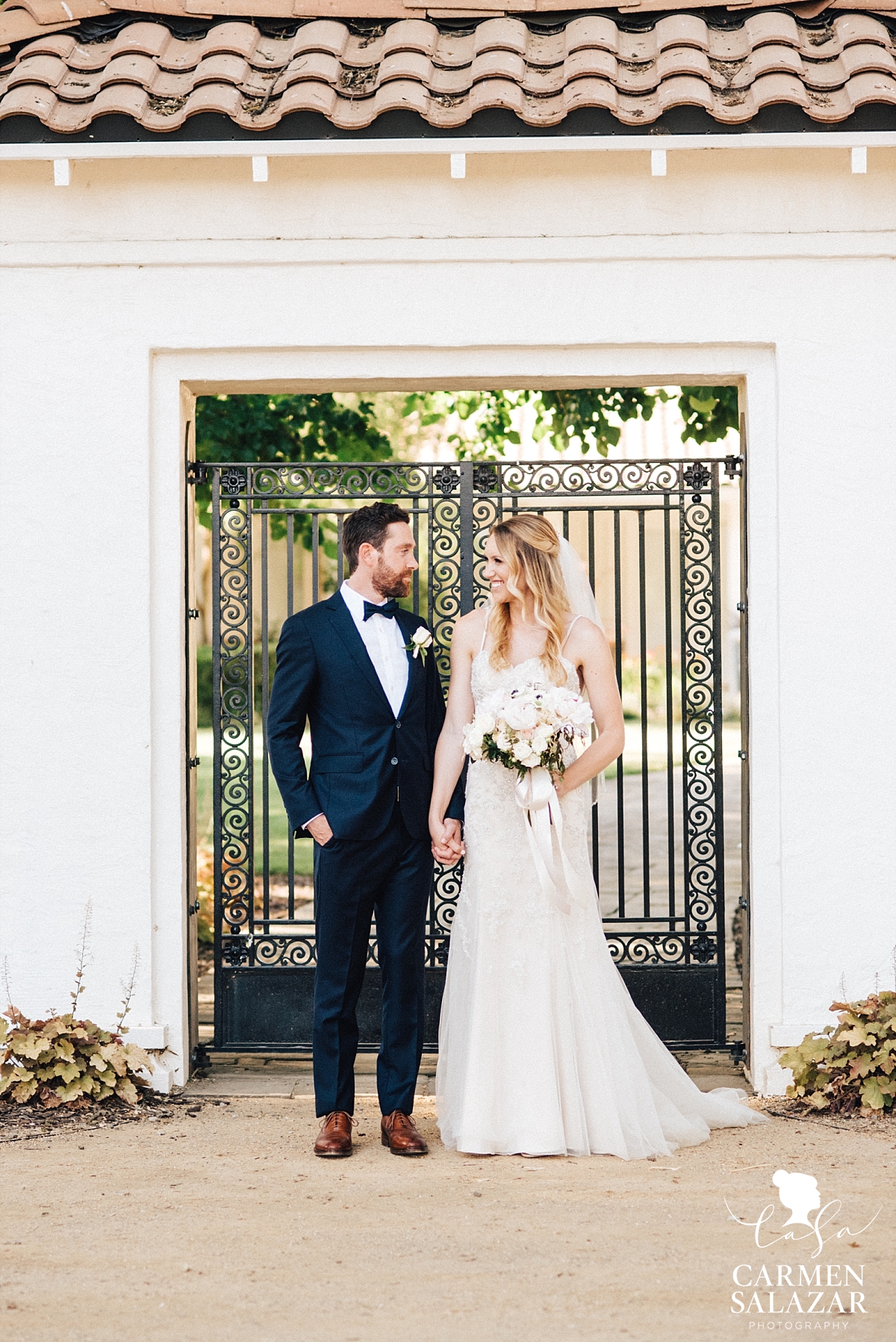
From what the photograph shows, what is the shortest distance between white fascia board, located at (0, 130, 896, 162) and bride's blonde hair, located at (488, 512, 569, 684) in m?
1.53

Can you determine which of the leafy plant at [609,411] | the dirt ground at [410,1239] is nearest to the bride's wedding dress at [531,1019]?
the dirt ground at [410,1239]

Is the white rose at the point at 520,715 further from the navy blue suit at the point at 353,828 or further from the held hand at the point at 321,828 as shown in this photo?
the held hand at the point at 321,828

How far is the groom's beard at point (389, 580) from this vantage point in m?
4.93

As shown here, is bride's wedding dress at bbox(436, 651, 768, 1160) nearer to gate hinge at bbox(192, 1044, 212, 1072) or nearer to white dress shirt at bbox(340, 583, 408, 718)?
white dress shirt at bbox(340, 583, 408, 718)

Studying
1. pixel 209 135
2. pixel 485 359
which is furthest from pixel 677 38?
pixel 209 135

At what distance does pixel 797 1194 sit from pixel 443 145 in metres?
3.98

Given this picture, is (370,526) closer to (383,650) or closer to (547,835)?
(383,650)

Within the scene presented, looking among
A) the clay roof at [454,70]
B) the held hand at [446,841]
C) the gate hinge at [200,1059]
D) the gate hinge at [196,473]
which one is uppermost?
the clay roof at [454,70]

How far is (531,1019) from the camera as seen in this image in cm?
474

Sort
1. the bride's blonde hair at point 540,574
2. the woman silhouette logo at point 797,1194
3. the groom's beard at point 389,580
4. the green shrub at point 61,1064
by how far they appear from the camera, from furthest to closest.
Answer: the green shrub at point 61,1064
the groom's beard at point 389,580
the bride's blonde hair at point 540,574
the woman silhouette logo at point 797,1194

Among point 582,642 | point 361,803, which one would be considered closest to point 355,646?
point 361,803

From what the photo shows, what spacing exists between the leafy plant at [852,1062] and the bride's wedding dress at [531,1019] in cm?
57

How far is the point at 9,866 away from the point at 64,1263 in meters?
2.19

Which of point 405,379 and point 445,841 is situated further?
point 405,379
